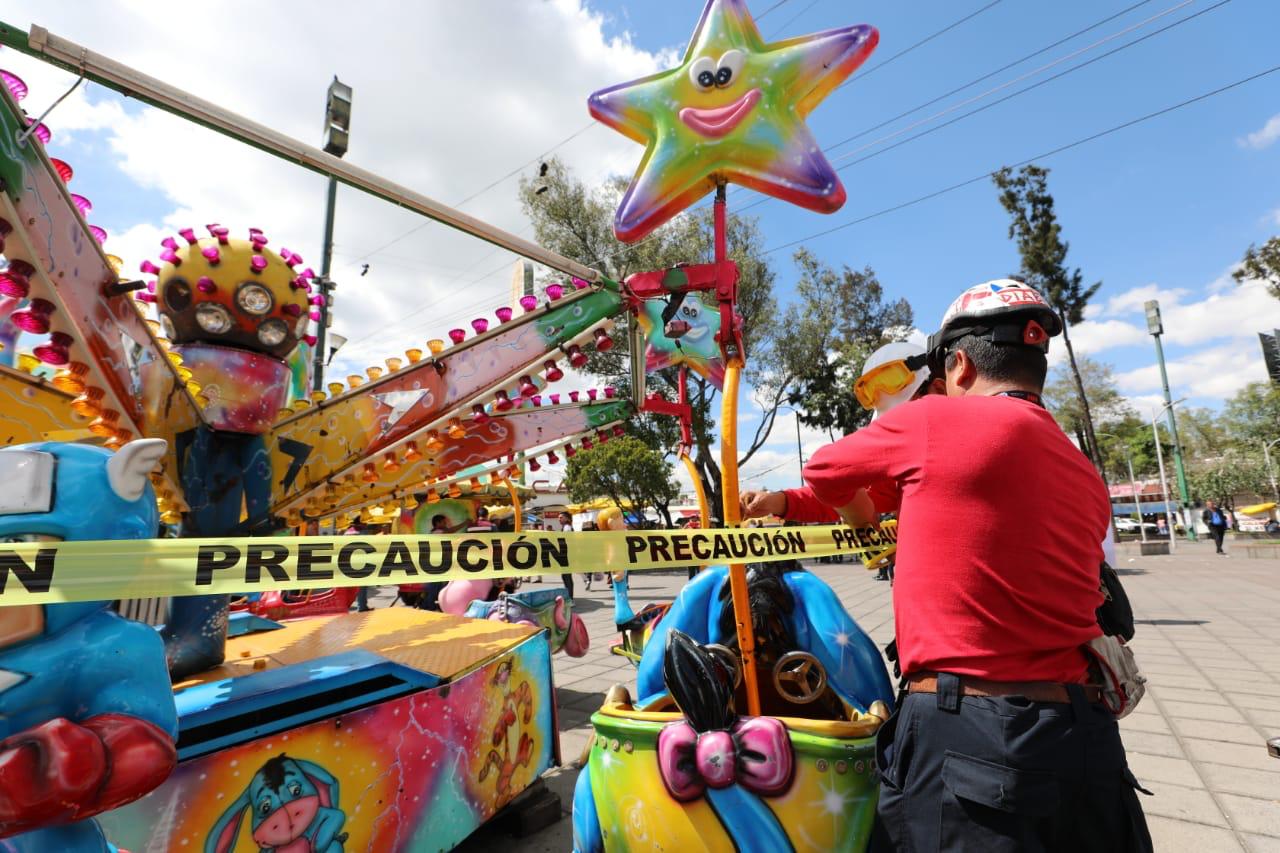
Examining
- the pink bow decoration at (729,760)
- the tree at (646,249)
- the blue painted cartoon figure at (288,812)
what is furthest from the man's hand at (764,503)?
the tree at (646,249)

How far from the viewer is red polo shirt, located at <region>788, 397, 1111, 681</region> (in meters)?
1.33

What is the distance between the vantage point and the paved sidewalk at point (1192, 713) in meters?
3.04

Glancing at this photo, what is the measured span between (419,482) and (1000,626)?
3.13 m

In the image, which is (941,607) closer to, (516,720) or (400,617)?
(516,720)

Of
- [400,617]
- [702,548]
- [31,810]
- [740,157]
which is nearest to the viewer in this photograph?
[31,810]

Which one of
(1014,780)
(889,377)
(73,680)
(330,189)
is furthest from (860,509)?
(330,189)

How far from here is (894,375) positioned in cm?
285

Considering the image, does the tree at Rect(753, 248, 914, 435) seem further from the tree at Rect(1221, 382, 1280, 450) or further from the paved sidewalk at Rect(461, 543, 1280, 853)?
the tree at Rect(1221, 382, 1280, 450)

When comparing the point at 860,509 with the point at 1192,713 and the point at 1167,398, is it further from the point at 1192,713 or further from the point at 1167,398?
the point at 1167,398

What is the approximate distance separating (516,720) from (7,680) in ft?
7.43

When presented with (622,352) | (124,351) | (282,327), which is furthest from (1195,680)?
(622,352)

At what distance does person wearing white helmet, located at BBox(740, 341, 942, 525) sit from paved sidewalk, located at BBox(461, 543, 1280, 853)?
7.05ft

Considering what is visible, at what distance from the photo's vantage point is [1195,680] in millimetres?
5219

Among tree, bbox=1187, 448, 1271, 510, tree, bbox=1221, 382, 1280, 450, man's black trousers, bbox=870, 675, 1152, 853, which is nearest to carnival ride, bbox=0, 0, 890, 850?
man's black trousers, bbox=870, 675, 1152, 853
